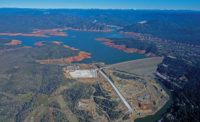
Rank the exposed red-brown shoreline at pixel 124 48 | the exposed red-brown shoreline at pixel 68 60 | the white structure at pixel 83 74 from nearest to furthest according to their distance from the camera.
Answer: the white structure at pixel 83 74
the exposed red-brown shoreline at pixel 68 60
the exposed red-brown shoreline at pixel 124 48

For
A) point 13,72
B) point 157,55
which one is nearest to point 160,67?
point 157,55

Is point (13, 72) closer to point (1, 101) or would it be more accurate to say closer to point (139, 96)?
point (1, 101)

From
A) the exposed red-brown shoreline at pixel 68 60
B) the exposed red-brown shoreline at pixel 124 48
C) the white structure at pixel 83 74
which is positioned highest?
the white structure at pixel 83 74

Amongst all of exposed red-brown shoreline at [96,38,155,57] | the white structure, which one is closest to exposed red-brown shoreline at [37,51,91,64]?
the white structure

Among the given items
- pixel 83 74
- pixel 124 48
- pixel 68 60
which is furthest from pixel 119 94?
pixel 124 48

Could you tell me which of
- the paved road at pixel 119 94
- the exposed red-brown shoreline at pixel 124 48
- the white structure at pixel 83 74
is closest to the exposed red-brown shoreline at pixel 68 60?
the white structure at pixel 83 74

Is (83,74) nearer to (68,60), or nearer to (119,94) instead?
(119,94)

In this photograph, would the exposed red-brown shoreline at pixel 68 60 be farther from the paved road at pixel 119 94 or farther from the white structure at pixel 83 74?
the paved road at pixel 119 94

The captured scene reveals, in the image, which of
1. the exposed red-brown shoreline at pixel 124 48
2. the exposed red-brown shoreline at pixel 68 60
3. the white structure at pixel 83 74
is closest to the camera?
Result: the white structure at pixel 83 74

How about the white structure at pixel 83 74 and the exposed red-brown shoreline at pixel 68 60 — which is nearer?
the white structure at pixel 83 74

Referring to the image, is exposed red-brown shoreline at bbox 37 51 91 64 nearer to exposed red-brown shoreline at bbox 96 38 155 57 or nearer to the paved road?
the paved road
